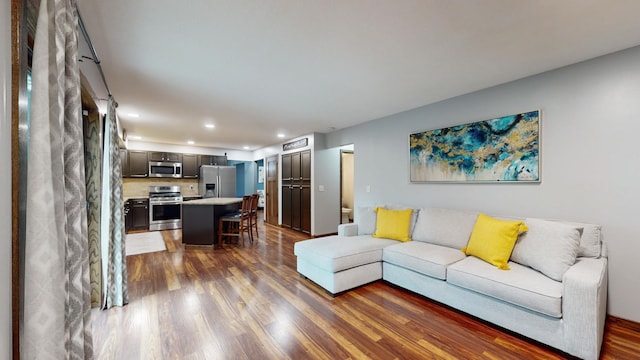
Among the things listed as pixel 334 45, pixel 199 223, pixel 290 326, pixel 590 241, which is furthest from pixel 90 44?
pixel 590 241

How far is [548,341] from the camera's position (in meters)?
→ 1.89

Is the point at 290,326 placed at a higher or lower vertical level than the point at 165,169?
lower

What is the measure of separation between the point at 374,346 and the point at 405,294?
41.6 inches

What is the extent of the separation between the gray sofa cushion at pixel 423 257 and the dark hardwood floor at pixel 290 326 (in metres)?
0.35

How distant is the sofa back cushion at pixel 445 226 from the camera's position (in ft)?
9.66

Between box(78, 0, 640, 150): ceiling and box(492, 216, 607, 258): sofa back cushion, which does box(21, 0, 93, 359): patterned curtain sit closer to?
box(78, 0, 640, 150): ceiling

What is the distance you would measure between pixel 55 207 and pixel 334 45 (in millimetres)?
2029

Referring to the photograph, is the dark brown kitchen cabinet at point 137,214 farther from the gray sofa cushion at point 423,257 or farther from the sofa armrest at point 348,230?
the gray sofa cushion at point 423,257

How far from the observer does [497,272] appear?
221cm

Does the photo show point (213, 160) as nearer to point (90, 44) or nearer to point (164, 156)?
point (164, 156)

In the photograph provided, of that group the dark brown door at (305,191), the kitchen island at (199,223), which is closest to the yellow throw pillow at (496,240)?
the dark brown door at (305,191)

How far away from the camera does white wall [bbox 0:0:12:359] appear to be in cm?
85

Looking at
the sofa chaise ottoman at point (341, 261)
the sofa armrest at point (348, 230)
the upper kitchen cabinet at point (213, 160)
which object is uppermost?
the upper kitchen cabinet at point (213, 160)

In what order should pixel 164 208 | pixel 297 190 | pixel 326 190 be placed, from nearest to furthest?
pixel 326 190 < pixel 297 190 < pixel 164 208
